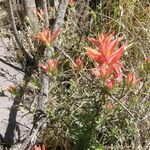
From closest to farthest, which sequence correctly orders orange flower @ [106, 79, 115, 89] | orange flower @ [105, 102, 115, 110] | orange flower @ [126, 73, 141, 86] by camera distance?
1. orange flower @ [106, 79, 115, 89]
2. orange flower @ [126, 73, 141, 86]
3. orange flower @ [105, 102, 115, 110]

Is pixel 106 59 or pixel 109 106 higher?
pixel 106 59

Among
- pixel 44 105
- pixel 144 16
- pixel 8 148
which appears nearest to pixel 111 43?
pixel 44 105

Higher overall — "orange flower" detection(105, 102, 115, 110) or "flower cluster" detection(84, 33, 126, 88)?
"flower cluster" detection(84, 33, 126, 88)

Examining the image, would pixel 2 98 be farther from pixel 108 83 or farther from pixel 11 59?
pixel 108 83

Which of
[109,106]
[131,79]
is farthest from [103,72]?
[109,106]

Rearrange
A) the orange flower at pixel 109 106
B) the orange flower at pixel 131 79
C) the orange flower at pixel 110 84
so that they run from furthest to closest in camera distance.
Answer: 1. the orange flower at pixel 109 106
2. the orange flower at pixel 131 79
3. the orange flower at pixel 110 84

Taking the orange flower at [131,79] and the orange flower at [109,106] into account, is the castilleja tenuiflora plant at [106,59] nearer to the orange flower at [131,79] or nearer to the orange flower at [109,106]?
the orange flower at [131,79]

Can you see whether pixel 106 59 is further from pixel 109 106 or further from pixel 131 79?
pixel 109 106

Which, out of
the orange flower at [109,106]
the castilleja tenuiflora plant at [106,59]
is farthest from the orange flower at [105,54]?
the orange flower at [109,106]

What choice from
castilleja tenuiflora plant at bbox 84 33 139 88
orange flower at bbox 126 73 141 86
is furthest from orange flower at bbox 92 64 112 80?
orange flower at bbox 126 73 141 86

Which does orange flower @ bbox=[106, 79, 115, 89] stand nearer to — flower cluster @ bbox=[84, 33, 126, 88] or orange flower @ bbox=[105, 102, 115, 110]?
flower cluster @ bbox=[84, 33, 126, 88]

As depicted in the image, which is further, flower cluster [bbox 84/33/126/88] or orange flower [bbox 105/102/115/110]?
orange flower [bbox 105/102/115/110]

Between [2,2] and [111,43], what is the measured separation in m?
2.75

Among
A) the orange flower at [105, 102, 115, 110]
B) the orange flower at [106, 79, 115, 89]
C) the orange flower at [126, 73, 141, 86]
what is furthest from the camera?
the orange flower at [105, 102, 115, 110]
